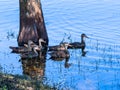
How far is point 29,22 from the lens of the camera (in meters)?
22.6

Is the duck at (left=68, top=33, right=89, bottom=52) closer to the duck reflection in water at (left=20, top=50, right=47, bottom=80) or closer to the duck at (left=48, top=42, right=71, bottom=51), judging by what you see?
the duck at (left=48, top=42, right=71, bottom=51)

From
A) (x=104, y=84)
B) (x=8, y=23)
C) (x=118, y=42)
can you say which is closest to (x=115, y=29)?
(x=118, y=42)

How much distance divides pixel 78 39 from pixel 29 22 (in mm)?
2685

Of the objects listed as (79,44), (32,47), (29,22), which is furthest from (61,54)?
(29,22)

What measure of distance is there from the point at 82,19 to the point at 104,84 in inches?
446

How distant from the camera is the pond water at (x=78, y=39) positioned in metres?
16.7

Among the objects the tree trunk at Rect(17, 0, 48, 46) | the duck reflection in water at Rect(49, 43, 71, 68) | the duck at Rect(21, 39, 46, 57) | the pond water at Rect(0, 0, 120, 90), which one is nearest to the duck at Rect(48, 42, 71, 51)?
the duck reflection in water at Rect(49, 43, 71, 68)

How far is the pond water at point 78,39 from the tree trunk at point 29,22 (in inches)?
26.1

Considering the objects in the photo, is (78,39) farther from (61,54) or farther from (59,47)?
(61,54)

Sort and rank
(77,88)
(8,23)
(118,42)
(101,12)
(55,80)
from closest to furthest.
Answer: (77,88)
(55,80)
(118,42)
(8,23)
(101,12)

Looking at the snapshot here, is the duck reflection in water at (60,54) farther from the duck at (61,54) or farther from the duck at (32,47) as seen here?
the duck at (32,47)

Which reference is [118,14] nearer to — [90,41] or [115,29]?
[115,29]

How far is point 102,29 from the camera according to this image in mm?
24016

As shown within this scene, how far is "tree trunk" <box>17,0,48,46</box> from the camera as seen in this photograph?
22.5m
